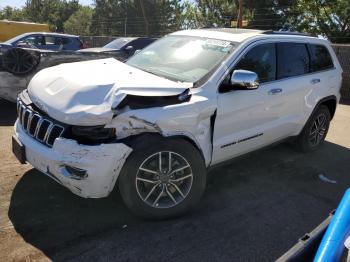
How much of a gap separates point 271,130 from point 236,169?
715 mm

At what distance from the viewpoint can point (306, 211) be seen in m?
4.25

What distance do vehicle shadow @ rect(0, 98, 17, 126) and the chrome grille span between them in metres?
3.29

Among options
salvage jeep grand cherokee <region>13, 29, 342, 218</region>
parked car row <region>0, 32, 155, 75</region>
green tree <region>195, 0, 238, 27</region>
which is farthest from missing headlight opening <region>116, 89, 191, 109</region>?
green tree <region>195, 0, 238, 27</region>

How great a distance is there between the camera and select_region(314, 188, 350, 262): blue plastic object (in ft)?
7.79

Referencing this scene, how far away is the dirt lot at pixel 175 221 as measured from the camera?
3359mm

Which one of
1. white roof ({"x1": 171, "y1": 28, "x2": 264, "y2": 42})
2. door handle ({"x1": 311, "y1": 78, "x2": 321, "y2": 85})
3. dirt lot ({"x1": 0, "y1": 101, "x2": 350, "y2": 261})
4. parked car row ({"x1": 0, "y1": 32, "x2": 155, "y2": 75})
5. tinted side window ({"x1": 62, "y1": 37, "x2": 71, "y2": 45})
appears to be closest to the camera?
dirt lot ({"x1": 0, "y1": 101, "x2": 350, "y2": 261})

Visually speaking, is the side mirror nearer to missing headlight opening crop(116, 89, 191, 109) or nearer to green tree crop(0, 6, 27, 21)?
missing headlight opening crop(116, 89, 191, 109)

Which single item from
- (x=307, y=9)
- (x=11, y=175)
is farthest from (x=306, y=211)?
(x=307, y=9)

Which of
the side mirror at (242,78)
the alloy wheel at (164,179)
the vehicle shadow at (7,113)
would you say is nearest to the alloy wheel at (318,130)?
the side mirror at (242,78)

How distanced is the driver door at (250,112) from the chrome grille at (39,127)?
1542 mm

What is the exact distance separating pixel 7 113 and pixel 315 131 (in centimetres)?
554

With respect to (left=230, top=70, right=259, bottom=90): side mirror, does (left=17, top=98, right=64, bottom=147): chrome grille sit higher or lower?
lower

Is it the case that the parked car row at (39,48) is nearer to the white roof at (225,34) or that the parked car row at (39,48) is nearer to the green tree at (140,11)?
the white roof at (225,34)

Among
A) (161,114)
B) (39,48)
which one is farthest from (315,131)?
(39,48)
